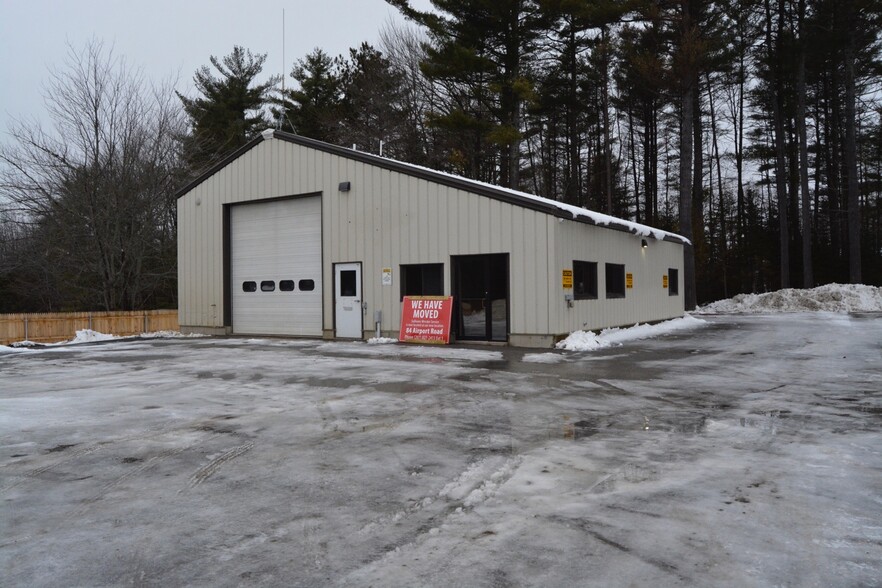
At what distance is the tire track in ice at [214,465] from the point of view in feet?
14.6

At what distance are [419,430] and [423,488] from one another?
1741 mm

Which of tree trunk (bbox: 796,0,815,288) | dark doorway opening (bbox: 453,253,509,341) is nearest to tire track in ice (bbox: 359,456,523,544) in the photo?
dark doorway opening (bbox: 453,253,509,341)

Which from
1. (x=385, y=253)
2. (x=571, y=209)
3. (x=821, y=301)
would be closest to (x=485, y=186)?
(x=571, y=209)

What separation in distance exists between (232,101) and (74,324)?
21307 mm

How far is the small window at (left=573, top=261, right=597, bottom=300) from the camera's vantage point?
15005 millimetres

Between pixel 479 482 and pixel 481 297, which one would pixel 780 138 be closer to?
pixel 481 297

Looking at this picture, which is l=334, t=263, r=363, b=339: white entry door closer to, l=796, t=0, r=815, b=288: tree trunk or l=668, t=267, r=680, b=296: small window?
l=668, t=267, r=680, b=296: small window

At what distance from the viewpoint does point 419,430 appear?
591cm

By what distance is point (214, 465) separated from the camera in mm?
4840

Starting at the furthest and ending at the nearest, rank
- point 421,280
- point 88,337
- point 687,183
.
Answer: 1. point 687,183
2. point 88,337
3. point 421,280

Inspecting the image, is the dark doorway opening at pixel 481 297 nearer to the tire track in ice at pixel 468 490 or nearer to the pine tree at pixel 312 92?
the tire track in ice at pixel 468 490

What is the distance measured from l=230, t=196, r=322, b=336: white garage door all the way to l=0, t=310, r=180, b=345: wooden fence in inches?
208

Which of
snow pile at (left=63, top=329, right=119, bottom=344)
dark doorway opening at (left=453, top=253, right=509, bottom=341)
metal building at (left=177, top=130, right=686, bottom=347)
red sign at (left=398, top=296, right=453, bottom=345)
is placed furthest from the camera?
snow pile at (left=63, top=329, right=119, bottom=344)

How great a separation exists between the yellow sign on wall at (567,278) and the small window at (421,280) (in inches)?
129
